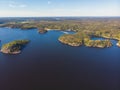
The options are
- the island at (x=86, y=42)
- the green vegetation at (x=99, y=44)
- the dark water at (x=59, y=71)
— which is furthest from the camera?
the island at (x=86, y=42)

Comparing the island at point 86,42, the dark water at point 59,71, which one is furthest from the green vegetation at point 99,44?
the dark water at point 59,71

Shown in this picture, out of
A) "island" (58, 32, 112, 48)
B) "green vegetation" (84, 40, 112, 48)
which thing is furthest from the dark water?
"island" (58, 32, 112, 48)

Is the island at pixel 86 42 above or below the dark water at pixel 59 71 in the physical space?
below

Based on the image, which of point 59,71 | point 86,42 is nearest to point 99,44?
point 86,42

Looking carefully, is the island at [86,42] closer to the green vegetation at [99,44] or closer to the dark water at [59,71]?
the green vegetation at [99,44]

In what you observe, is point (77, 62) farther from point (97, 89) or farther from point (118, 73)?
point (97, 89)

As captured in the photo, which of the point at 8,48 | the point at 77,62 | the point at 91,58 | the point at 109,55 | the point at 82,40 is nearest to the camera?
the point at 77,62

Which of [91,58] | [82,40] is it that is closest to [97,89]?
[91,58]

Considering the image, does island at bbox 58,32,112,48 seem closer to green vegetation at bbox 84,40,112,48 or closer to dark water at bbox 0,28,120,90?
green vegetation at bbox 84,40,112,48
